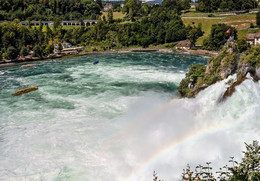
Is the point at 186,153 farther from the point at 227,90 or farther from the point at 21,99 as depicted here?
the point at 21,99

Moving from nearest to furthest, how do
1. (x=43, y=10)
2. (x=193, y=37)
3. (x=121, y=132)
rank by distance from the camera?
(x=121, y=132) < (x=193, y=37) < (x=43, y=10)

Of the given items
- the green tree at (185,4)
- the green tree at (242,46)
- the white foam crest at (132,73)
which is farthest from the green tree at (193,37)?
the green tree at (185,4)

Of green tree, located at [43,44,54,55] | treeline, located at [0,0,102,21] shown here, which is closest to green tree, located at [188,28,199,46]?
green tree, located at [43,44,54,55]

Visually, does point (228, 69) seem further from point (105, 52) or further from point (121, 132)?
point (105, 52)

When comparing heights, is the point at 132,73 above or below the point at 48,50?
below

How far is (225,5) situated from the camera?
150m

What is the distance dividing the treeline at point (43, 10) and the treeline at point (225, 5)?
84.4 m

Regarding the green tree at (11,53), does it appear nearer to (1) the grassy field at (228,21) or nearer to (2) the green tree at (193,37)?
(2) the green tree at (193,37)

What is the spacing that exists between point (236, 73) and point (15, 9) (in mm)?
184620

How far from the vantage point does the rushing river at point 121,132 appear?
26000 mm

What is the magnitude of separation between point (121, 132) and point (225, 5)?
149m

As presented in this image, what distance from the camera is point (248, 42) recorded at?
92.8 metres

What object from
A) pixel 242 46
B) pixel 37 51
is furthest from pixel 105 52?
pixel 242 46

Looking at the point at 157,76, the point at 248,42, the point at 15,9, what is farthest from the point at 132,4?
the point at 157,76
